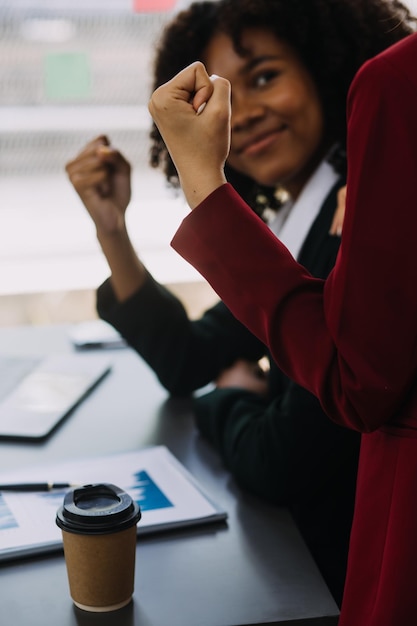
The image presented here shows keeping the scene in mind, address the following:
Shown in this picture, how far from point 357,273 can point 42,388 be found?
92 cm

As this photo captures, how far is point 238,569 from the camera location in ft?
2.70

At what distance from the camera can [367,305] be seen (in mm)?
590

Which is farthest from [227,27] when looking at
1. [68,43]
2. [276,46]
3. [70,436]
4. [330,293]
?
[68,43]

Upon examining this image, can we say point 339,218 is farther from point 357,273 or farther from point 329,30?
point 357,273

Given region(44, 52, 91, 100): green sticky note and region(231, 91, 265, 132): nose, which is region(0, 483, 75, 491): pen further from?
region(44, 52, 91, 100): green sticky note

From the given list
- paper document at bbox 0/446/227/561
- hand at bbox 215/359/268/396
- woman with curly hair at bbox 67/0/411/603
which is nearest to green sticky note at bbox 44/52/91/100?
woman with curly hair at bbox 67/0/411/603

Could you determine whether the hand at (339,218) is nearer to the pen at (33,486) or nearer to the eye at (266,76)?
the eye at (266,76)

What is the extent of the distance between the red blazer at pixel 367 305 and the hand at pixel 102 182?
0.74 metres

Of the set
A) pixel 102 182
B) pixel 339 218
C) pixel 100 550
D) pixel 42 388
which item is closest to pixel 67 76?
pixel 102 182

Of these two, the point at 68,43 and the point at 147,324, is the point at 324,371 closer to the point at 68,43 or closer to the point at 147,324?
the point at 147,324

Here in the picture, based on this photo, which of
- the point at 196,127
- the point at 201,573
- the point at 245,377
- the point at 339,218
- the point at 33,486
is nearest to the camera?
the point at 196,127

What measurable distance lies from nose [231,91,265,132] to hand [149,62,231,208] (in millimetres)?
662

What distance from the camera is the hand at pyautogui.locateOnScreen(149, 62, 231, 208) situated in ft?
2.28

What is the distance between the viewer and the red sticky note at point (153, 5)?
2.52 metres
